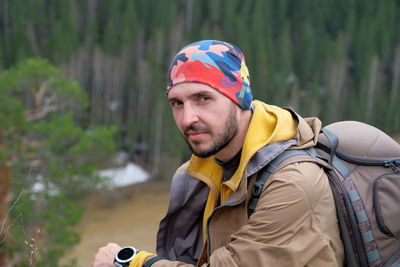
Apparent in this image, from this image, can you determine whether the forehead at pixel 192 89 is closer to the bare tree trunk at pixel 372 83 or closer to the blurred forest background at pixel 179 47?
the blurred forest background at pixel 179 47

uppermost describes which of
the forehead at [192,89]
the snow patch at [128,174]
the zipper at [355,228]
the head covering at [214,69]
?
the head covering at [214,69]

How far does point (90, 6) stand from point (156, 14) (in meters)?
4.55

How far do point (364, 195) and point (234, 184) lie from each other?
483mm

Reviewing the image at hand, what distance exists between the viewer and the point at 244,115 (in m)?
1.89

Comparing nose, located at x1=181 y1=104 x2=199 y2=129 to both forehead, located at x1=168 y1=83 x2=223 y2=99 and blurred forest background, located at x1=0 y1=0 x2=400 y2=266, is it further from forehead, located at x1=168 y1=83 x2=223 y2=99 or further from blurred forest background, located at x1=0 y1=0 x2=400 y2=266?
blurred forest background, located at x1=0 y1=0 x2=400 y2=266

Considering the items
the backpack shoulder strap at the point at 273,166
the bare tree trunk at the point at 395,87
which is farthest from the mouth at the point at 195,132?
the bare tree trunk at the point at 395,87

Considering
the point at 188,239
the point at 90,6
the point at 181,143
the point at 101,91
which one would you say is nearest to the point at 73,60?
the point at 101,91

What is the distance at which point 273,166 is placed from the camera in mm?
1577

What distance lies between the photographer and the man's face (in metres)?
1.75

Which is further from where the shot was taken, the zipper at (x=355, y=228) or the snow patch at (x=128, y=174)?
the snow patch at (x=128, y=174)

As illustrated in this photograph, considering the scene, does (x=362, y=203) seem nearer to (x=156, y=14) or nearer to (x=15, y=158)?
(x=15, y=158)

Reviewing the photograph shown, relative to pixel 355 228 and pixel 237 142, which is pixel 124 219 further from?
pixel 355 228

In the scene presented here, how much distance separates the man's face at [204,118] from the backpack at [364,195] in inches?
9.9

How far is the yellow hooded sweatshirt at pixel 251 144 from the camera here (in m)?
1.68
